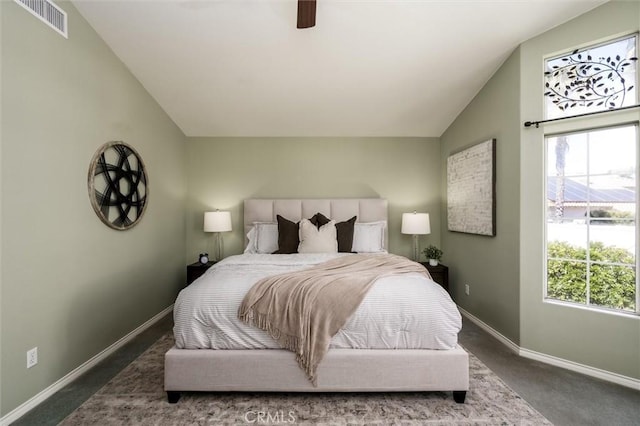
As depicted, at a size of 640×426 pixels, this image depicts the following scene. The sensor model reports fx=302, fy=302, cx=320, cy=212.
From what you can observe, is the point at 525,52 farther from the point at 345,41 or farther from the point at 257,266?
the point at 257,266

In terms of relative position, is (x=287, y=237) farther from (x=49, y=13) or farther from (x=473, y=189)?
(x=49, y=13)

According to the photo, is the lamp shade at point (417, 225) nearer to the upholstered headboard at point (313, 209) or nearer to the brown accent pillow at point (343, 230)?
the upholstered headboard at point (313, 209)

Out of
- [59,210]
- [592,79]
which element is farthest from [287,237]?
[592,79]

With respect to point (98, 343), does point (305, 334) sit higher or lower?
higher

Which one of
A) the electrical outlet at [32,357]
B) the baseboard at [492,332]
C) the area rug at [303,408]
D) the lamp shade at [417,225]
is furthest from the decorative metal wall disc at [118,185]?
the baseboard at [492,332]

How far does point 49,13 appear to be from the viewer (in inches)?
82.0

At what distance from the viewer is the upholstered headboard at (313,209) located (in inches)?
163

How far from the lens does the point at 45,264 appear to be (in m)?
2.04

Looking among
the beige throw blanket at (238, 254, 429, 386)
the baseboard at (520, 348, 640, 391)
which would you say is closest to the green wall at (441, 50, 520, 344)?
the baseboard at (520, 348, 640, 391)

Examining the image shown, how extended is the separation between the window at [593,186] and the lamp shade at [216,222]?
3460mm

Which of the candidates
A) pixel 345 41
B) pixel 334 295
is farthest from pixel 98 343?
pixel 345 41

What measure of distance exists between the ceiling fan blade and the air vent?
67.9 inches

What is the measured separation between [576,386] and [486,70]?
2.75 m

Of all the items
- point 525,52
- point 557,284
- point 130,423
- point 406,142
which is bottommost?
point 130,423
